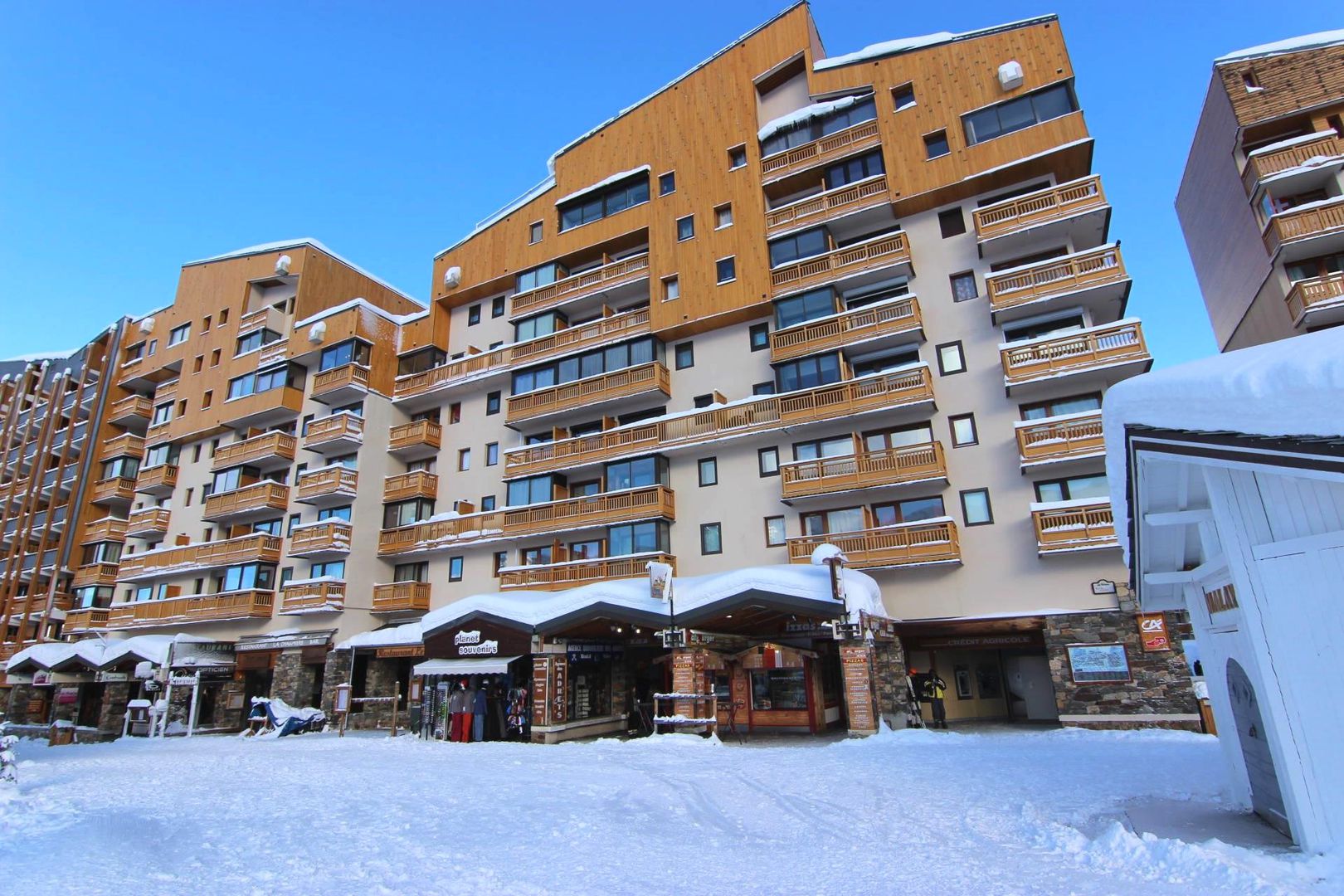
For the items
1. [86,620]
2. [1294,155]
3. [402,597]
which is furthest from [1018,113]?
[86,620]

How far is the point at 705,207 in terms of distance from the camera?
30.8 metres

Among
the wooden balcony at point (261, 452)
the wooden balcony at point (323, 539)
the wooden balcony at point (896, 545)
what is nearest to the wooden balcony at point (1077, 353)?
the wooden balcony at point (896, 545)

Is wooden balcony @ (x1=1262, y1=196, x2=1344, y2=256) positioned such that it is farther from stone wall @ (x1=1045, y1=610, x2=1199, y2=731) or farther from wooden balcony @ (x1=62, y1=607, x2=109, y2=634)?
wooden balcony @ (x1=62, y1=607, x2=109, y2=634)

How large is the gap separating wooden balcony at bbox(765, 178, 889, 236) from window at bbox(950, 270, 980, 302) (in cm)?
398

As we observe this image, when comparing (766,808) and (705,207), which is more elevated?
(705,207)

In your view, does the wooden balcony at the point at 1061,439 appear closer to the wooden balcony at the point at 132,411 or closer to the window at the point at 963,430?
the window at the point at 963,430

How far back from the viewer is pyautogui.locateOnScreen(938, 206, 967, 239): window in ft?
84.9

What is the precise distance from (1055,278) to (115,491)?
170ft

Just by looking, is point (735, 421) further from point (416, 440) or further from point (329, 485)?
point (329, 485)

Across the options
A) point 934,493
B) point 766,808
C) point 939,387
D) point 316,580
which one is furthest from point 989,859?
point 316,580

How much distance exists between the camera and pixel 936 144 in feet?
87.2

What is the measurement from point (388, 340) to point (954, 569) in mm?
29762

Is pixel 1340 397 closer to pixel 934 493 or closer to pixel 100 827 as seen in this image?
pixel 100 827

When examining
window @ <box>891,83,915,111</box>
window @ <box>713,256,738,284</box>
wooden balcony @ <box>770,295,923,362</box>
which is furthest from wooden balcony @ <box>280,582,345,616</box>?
window @ <box>891,83,915,111</box>
